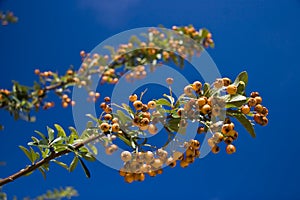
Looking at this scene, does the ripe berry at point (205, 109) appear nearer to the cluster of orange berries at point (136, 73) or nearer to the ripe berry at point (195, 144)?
the ripe berry at point (195, 144)

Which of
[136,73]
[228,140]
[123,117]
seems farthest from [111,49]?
[228,140]

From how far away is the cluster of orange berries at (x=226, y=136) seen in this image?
5.66 ft

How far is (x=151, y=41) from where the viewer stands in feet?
15.2

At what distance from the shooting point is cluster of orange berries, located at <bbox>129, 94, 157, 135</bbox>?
5.78ft

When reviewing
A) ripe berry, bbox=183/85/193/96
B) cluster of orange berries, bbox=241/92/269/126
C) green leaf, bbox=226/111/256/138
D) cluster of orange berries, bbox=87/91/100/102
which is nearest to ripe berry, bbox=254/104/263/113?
cluster of orange berries, bbox=241/92/269/126

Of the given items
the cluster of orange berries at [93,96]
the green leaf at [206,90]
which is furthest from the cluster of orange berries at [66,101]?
the green leaf at [206,90]

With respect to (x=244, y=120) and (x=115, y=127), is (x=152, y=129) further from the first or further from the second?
(x=244, y=120)

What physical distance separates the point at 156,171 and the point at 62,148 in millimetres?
575

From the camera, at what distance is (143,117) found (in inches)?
70.4

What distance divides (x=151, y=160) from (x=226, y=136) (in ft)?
1.49

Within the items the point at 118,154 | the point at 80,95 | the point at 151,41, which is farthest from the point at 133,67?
the point at 118,154

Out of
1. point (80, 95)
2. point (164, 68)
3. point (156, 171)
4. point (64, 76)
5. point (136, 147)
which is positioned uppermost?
point (64, 76)

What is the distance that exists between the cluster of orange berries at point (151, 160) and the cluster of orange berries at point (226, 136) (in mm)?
91

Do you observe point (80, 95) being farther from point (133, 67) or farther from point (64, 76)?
point (133, 67)
